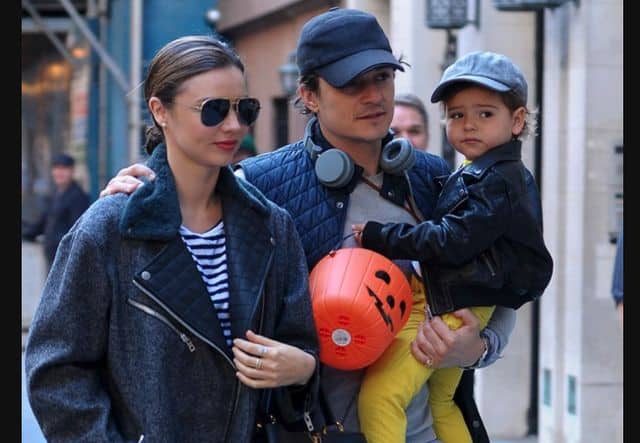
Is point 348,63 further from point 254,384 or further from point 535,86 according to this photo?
point 535,86

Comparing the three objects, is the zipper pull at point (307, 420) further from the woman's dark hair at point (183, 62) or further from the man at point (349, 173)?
the woman's dark hair at point (183, 62)

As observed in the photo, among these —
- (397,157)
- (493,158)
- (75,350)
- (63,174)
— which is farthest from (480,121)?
(63,174)

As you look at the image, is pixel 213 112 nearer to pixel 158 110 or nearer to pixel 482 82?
pixel 158 110

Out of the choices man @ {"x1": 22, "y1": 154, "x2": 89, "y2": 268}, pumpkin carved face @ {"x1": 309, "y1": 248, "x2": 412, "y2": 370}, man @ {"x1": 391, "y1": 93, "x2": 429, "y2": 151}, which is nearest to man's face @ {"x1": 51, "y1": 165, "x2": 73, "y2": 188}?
man @ {"x1": 22, "y1": 154, "x2": 89, "y2": 268}

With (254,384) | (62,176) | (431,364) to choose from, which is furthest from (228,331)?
(62,176)

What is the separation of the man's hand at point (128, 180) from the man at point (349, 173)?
1.56 ft

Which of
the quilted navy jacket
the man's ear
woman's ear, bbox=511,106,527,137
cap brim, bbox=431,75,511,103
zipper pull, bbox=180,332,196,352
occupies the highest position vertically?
cap brim, bbox=431,75,511,103

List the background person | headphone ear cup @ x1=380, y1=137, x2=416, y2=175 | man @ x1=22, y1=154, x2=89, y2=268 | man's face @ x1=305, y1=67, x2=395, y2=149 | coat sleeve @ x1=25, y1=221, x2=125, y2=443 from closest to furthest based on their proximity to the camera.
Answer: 1. coat sleeve @ x1=25, y1=221, x2=125, y2=443
2. man's face @ x1=305, y1=67, x2=395, y2=149
3. headphone ear cup @ x1=380, y1=137, x2=416, y2=175
4. the background person
5. man @ x1=22, y1=154, x2=89, y2=268

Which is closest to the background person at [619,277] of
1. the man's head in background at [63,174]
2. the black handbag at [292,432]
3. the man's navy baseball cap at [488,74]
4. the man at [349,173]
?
the man at [349,173]

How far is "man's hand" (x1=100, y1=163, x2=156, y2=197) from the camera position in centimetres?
344

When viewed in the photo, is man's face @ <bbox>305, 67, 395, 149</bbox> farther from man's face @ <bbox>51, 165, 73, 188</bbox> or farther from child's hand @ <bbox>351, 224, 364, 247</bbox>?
man's face @ <bbox>51, 165, 73, 188</bbox>

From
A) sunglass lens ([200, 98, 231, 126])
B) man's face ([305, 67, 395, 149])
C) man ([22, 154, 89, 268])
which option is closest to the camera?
sunglass lens ([200, 98, 231, 126])

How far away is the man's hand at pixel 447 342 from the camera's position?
382 centimetres

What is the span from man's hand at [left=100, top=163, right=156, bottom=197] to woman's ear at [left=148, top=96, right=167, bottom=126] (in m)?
0.13
